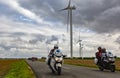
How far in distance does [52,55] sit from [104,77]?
18.4ft

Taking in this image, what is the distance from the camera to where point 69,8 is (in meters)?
81.3

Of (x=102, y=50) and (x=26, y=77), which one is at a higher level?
(x=102, y=50)

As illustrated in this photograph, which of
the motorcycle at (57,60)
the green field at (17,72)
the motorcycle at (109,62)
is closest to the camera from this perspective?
the motorcycle at (57,60)

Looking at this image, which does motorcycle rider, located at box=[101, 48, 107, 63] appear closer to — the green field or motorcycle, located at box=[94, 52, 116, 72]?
motorcycle, located at box=[94, 52, 116, 72]

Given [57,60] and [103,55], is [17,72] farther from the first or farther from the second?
[103,55]

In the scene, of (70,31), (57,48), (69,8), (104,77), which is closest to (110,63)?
(57,48)

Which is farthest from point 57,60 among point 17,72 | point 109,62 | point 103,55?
point 103,55

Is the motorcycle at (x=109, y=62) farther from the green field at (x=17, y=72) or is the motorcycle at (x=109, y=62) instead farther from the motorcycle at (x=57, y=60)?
the green field at (x=17, y=72)

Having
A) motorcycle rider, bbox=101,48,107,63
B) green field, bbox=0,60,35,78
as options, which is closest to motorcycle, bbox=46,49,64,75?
green field, bbox=0,60,35,78

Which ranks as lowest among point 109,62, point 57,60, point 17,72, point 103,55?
point 17,72

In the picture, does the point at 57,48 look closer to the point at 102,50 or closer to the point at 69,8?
the point at 102,50

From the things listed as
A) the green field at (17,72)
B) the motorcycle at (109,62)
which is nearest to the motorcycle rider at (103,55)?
the motorcycle at (109,62)

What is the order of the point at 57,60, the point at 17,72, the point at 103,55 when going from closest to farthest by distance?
1. the point at 57,60
2. the point at 17,72
3. the point at 103,55

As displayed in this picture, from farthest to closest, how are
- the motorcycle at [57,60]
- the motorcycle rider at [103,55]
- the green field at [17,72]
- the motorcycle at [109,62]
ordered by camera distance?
1. the motorcycle rider at [103,55]
2. the motorcycle at [109,62]
3. the green field at [17,72]
4. the motorcycle at [57,60]
